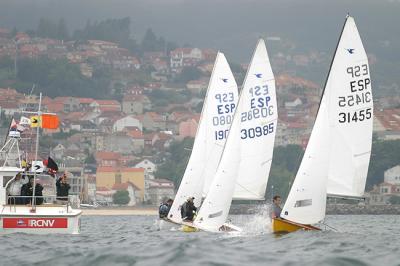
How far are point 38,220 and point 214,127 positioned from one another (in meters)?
11.8

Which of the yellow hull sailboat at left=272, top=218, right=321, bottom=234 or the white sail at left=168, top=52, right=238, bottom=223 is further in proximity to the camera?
the white sail at left=168, top=52, right=238, bottom=223

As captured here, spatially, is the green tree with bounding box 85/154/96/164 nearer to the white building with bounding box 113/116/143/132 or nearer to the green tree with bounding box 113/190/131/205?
the green tree with bounding box 113/190/131/205

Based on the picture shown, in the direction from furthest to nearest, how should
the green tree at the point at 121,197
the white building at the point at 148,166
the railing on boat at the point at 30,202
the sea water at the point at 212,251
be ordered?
the white building at the point at 148,166 → the green tree at the point at 121,197 → the railing on boat at the point at 30,202 → the sea water at the point at 212,251

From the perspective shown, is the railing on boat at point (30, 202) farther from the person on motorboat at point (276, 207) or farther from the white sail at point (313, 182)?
the white sail at point (313, 182)

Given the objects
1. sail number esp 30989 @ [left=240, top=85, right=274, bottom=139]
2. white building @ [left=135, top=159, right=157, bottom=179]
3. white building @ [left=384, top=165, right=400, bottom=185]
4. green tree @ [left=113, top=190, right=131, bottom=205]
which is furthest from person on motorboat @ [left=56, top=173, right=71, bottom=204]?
white building @ [left=135, top=159, right=157, bottom=179]

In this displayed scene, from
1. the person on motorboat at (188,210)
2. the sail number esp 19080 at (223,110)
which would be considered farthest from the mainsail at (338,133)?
the sail number esp 19080 at (223,110)

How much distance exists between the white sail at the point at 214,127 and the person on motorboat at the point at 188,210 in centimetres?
285

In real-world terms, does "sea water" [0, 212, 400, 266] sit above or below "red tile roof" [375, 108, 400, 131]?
below

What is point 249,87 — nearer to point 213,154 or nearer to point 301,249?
point 213,154

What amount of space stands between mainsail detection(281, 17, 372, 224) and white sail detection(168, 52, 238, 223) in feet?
28.1

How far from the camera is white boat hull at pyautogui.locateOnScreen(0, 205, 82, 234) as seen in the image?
2725cm

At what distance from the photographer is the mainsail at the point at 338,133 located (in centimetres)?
2919

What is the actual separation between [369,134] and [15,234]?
8478 mm

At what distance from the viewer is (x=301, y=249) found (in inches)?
916
